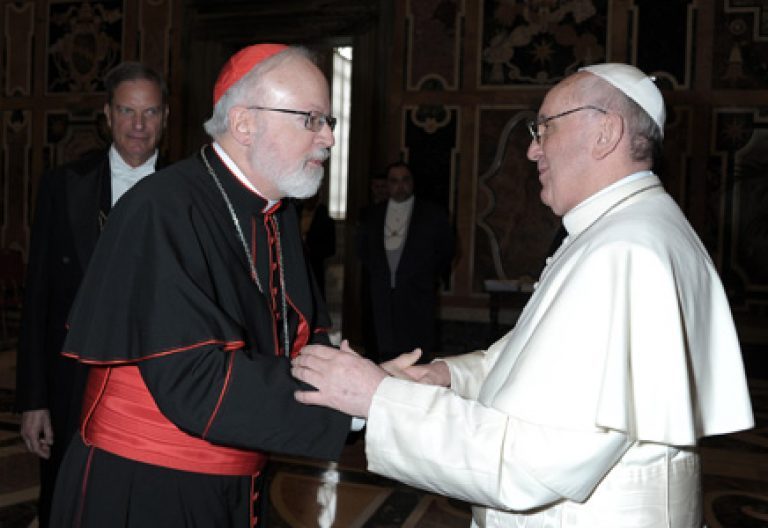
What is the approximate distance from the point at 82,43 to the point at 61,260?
335 inches

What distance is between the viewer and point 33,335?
268 centimetres

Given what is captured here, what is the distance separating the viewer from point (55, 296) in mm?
2729

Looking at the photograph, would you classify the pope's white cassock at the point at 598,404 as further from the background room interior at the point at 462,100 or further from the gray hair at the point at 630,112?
the background room interior at the point at 462,100

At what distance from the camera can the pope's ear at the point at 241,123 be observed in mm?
1947

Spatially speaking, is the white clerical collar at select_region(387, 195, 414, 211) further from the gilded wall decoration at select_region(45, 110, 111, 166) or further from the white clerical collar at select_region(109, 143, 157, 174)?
the gilded wall decoration at select_region(45, 110, 111, 166)

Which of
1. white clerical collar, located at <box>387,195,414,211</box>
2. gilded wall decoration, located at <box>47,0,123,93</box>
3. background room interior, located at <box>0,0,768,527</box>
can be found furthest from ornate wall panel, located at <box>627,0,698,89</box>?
gilded wall decoration, located at <box>47,0,123,93</box>

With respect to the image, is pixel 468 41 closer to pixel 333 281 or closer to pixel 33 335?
pixel 33 335

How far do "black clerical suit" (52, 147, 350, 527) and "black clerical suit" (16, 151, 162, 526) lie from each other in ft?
2.80

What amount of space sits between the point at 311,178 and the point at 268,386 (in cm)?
61

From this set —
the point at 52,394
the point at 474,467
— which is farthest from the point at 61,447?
the point at 474,467

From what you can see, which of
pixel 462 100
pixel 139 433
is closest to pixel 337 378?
pixel 139 433

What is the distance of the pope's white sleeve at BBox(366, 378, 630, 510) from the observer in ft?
4.90

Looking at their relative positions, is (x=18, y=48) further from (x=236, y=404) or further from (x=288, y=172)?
(x=236, y=404)

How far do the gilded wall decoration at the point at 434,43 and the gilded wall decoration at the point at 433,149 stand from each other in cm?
32
